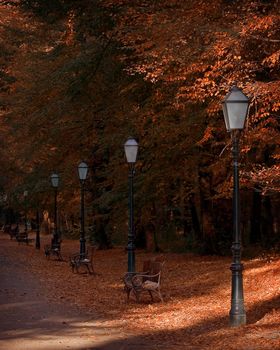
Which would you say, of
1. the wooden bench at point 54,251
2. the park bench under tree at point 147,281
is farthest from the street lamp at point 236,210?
the wooden bench at point 54,251

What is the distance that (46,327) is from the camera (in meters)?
13.0

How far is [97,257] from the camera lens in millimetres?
36688

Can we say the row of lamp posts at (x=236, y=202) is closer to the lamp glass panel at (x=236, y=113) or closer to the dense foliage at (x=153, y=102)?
the lamp glass panel at (x=236, y=113)

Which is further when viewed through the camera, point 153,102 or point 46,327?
point 153,102

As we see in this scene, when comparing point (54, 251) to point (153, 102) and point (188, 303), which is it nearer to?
point (153, 102)

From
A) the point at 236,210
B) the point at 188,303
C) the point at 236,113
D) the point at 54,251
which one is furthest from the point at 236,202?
the point at 54,251

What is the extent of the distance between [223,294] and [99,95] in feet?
→ 50.4

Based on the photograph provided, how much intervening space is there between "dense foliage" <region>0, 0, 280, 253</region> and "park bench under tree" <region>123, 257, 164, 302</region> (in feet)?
10.5

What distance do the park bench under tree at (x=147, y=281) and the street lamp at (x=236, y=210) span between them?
3.94 m

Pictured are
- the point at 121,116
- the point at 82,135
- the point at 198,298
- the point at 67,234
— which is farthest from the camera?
the point at 67,234

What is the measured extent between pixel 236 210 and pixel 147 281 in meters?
4.89

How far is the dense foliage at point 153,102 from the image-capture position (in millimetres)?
17016

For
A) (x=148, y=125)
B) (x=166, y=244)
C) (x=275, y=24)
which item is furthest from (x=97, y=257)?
(x=275, y=24)

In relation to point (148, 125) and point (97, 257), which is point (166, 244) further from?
point (148, 125)
